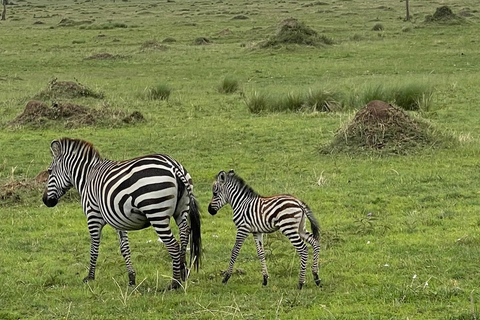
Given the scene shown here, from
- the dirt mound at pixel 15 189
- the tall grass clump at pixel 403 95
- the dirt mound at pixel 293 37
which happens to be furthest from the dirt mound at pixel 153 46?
the dirt mound at pixel 15 189

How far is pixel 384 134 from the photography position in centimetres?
1484

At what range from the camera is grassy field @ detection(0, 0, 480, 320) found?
7320mm

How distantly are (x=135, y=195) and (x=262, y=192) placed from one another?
196 inches

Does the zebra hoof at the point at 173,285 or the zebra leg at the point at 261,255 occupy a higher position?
the zebra leg at the point at 261,255

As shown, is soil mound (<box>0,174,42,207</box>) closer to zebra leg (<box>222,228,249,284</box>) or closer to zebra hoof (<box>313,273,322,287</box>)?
zebra leg (<box>222,228,249,284</box>)

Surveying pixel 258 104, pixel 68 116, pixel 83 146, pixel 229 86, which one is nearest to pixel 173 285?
pixel 83 146

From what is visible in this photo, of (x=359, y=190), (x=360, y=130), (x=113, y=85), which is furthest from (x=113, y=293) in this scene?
(x=113, y=85)

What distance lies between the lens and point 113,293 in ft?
25.4

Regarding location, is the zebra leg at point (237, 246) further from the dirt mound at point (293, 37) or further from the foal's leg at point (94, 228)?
the dirt mound at point (293, 37)

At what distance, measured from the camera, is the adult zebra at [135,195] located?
7.37 m

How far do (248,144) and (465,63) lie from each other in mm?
15676

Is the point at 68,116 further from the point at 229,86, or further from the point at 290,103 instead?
the point at 229,86

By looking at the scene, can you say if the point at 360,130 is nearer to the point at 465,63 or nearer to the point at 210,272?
the point at 210,272

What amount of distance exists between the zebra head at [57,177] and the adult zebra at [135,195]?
12mm
